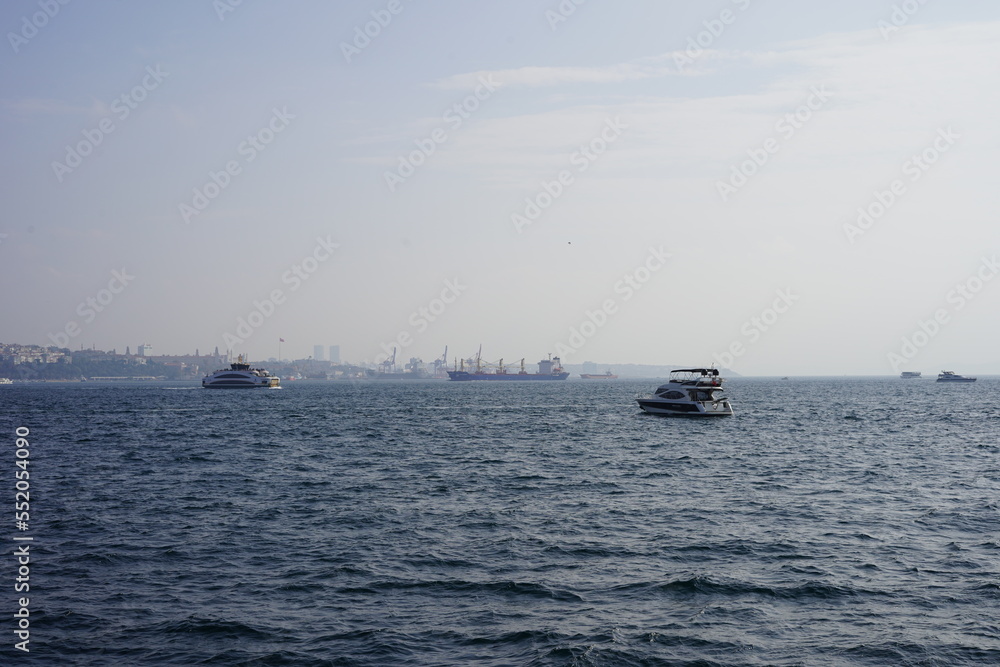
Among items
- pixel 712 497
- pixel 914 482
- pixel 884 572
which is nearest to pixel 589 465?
pixel 712 497

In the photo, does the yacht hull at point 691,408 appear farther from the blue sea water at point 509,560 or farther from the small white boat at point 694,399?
the blue sea water at point 509,560

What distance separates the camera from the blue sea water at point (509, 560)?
18.0 meters

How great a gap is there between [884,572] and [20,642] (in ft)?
74.6

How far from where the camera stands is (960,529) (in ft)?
98.4

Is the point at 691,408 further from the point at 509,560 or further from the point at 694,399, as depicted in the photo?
the point at 509,560

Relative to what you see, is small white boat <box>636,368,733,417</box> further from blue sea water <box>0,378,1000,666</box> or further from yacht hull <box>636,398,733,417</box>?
blue sea water <box>0,378,1000,666</box>

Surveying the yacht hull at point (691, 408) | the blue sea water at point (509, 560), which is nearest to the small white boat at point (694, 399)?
the yacht hull at point (691, 408)

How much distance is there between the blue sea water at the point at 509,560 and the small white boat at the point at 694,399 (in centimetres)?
3967

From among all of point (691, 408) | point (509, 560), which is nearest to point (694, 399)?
point (691, 408)

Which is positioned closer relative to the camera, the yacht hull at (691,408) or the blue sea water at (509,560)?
the blue sea water at (509,560)

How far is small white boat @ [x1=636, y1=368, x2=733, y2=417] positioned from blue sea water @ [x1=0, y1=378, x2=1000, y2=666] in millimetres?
39669

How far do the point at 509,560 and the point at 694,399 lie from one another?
7321cm

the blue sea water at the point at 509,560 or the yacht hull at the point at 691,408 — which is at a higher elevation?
the yacht hull at the point at 691,408

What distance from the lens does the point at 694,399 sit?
9475cm
